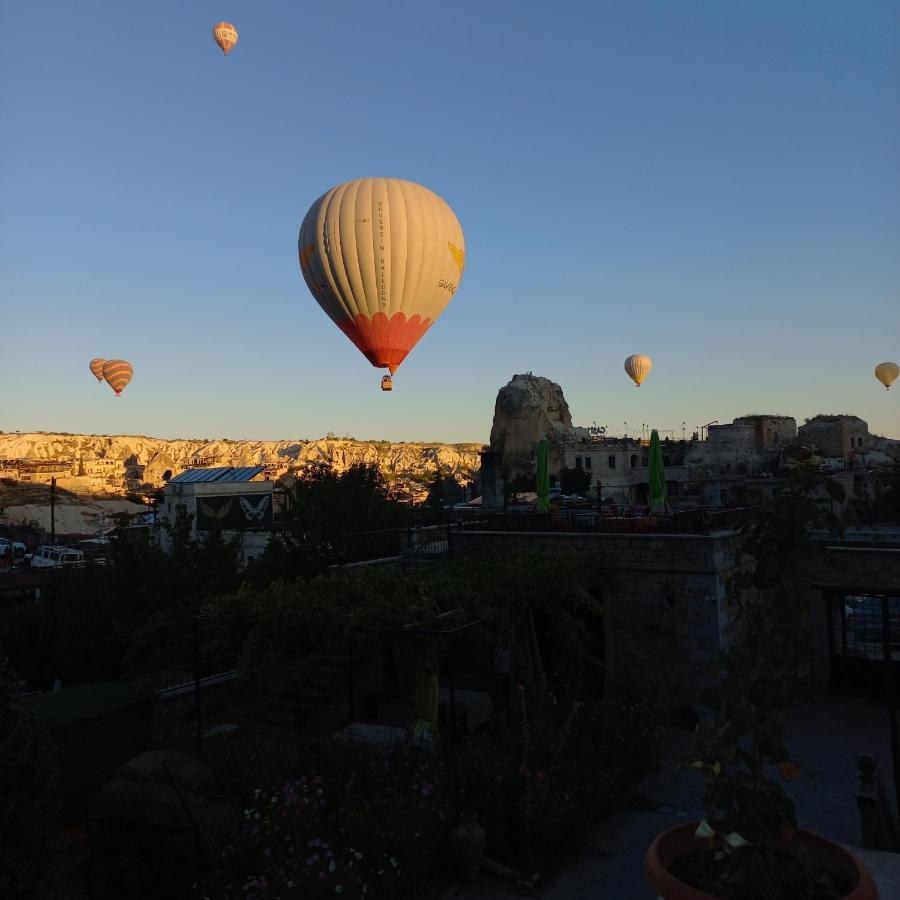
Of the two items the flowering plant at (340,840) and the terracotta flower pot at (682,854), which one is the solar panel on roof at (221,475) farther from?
the terracotta flower pot at (682,854)

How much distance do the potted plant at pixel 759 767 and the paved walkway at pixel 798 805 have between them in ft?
3.28

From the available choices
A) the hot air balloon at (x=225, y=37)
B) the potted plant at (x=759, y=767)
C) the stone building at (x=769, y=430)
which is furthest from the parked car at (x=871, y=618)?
the stone building at (x=769, y=430)

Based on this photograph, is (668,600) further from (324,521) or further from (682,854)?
(324,521)

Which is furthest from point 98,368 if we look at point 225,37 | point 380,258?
point 380,258

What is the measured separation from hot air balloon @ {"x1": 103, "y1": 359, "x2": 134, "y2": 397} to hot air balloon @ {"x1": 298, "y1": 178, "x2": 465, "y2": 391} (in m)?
53.0

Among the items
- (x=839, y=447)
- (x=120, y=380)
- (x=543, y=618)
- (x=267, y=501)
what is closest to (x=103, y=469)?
(x=120, y=380)

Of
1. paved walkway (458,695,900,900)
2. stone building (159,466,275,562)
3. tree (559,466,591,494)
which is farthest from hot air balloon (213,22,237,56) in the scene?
tree (559,466,591,494)

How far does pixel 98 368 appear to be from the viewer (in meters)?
73.8

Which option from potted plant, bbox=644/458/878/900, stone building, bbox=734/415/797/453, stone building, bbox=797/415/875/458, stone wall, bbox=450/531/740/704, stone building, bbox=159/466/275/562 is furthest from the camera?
stone building, bbox=734/415/797/453

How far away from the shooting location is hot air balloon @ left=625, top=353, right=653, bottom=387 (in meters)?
74.8

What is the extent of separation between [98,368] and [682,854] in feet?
260

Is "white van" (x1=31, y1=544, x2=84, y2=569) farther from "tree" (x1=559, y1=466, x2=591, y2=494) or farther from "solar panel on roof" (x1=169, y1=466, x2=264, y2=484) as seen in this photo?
"tree" (x1=559, y1=466, x2=591, y2=494)

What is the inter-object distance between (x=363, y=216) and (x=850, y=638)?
19.1 metres

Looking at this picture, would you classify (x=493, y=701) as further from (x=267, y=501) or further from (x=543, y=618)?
(x=267, y=501)
